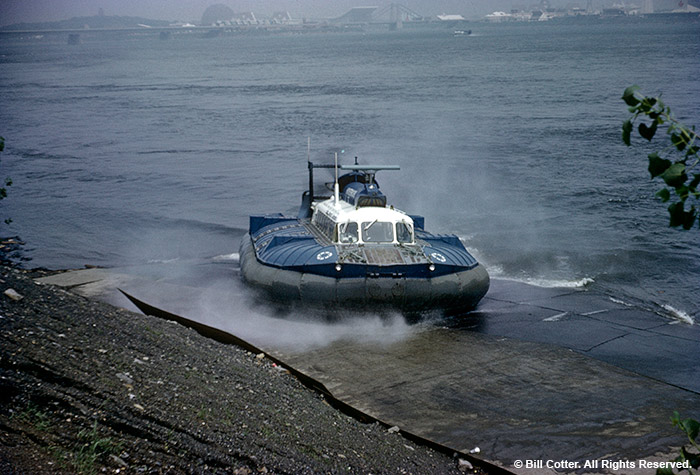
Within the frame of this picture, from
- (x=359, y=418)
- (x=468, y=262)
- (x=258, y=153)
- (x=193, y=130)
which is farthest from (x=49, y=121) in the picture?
(x=359, y=418)

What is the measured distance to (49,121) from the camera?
163ft

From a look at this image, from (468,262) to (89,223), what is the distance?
14802 millimetres

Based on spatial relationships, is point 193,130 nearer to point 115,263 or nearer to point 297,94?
point 297,94

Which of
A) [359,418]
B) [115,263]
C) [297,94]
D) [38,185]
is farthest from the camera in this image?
[297,94]

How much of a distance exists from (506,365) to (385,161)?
2179 cm

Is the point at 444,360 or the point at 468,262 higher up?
the point at 468,262

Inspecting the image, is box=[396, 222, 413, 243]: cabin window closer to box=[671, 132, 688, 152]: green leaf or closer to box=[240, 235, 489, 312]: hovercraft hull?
box=[240, 235, 489, 312]: hovercraft hull

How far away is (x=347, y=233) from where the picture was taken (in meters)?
14.2

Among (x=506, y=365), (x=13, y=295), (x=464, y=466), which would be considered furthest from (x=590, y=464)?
(x=13, y=295)

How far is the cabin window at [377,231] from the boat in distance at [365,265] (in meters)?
0.02

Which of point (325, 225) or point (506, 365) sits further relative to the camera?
point (325, 225)

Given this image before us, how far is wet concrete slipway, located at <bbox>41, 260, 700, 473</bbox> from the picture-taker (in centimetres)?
879

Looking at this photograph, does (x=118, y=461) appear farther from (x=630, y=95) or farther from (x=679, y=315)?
(x=679, y=315)

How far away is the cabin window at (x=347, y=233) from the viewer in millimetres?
14078
